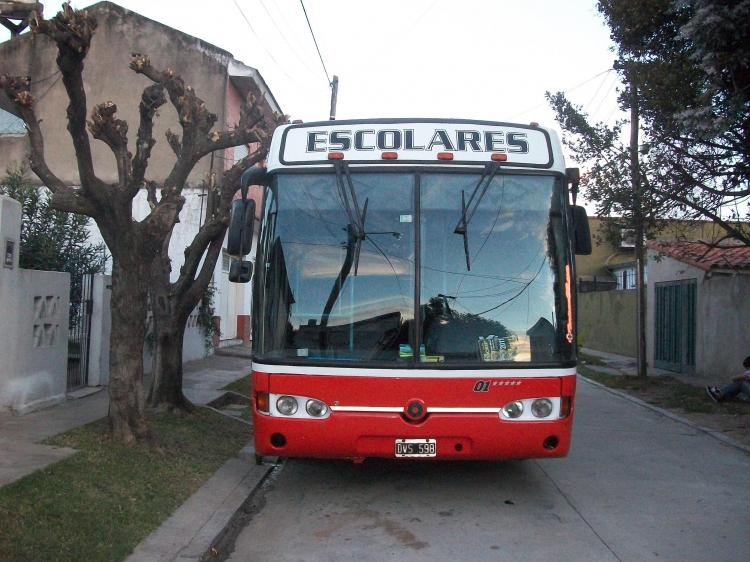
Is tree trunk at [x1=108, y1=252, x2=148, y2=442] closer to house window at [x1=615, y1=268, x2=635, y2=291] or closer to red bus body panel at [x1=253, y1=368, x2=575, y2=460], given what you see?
red bus body panel at [x1=253, y1=368, x2=575, y2=460]

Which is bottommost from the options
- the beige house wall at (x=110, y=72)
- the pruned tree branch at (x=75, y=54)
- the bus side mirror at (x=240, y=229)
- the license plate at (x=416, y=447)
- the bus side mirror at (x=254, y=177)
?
the license plate at (x=416, y=447)

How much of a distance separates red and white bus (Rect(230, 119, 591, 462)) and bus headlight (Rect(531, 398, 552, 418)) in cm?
1

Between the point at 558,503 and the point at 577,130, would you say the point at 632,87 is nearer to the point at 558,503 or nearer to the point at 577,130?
the point at 577,130

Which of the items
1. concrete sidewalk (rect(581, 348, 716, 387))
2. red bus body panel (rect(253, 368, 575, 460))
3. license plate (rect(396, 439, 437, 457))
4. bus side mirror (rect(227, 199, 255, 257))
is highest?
bus side mirror (rect(227, 199, 255, 257))

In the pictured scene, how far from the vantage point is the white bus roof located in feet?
20.9

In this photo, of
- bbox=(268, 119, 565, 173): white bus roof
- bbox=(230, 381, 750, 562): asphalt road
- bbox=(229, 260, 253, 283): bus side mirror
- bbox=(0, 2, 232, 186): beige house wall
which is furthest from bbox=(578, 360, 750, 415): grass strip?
bbox=(0, 2, 232, 186): beige house wall

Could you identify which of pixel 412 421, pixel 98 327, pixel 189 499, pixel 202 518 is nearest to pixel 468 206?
pixel 412 421

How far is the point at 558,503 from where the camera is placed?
6.76 meters

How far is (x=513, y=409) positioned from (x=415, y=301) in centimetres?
115

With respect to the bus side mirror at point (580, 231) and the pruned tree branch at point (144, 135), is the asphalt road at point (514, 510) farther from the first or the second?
the pruned tree branch at point (144, 135)

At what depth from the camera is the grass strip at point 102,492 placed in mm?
4863

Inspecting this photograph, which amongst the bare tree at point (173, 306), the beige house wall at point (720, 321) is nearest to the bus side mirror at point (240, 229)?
the bare tree at point (173, 306)

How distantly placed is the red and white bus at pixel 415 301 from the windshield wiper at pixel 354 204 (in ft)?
0.04

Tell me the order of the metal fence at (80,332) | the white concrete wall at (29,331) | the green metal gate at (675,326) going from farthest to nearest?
the green metal gate at (675,326)
the metal fence at (80,332)
the white concrete wall at (29,331)
